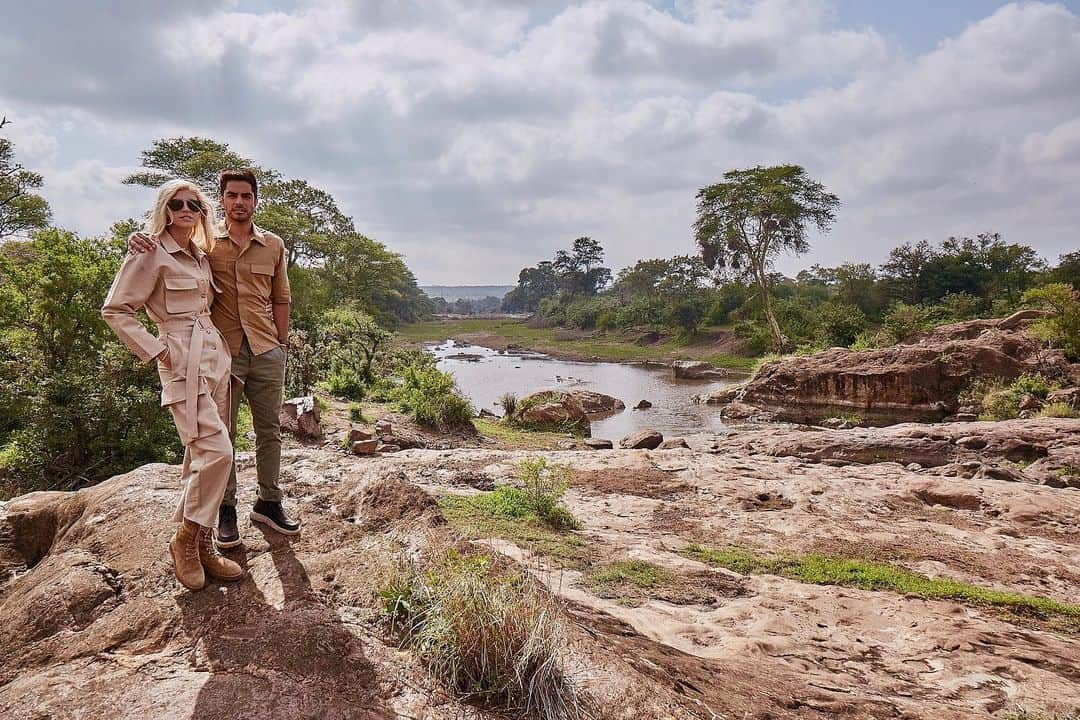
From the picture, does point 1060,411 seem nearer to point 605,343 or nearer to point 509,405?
point 509,405

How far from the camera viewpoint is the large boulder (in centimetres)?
1491

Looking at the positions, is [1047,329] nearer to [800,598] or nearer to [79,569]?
[800,598]

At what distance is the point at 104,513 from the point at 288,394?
11.0 meters

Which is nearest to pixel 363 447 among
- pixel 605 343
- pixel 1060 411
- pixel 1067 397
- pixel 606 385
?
pixel 1060 411

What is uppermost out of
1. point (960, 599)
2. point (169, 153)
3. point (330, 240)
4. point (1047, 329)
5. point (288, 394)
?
point (169, 153)

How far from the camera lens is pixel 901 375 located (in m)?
17.4

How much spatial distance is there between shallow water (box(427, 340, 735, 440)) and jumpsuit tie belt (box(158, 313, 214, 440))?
13.4 meters

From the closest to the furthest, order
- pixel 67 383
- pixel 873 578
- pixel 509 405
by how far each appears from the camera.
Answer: pixel 873 578 → pixel 67 383 → pixel 509 405

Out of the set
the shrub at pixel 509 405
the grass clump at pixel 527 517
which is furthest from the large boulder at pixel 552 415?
the grass clump at pixel 527 517

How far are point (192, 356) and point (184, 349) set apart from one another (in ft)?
0.15

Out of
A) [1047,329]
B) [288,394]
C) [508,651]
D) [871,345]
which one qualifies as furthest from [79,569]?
[871,345]

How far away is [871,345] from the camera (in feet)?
78.9

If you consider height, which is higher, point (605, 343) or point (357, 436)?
point (605, 343)

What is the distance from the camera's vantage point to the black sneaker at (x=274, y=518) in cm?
306
